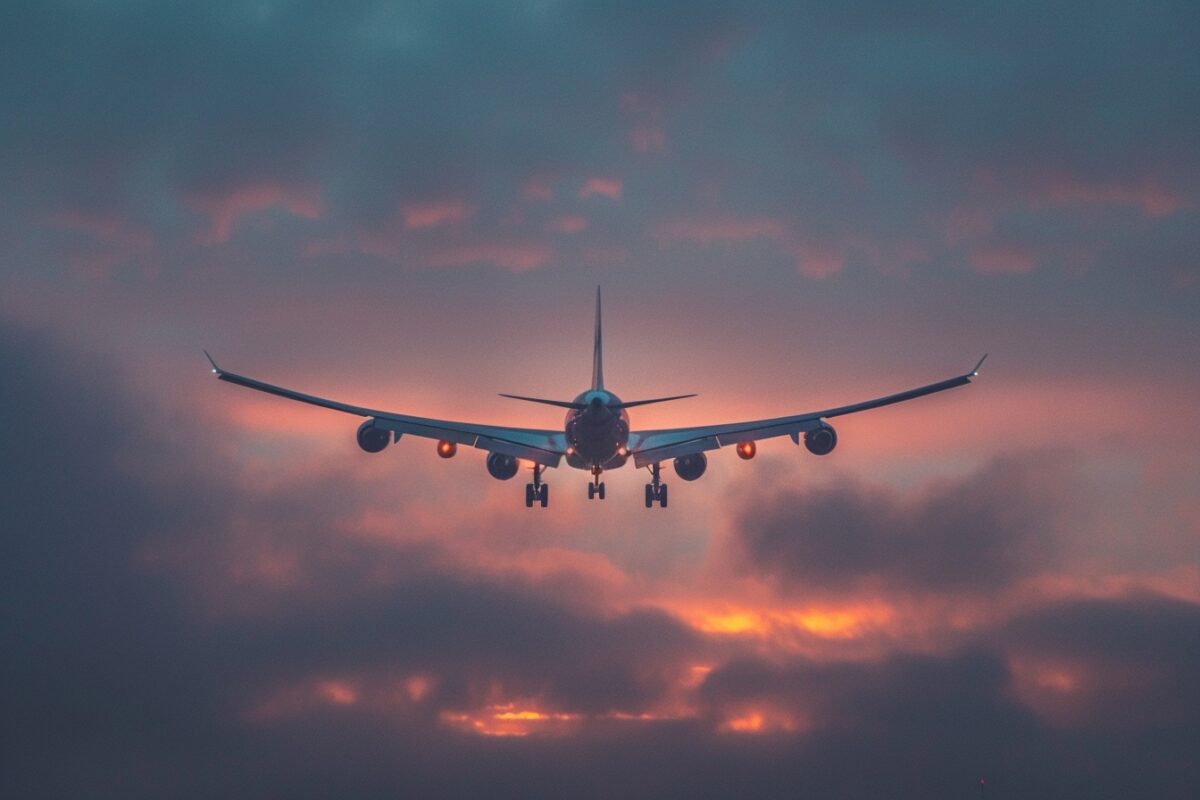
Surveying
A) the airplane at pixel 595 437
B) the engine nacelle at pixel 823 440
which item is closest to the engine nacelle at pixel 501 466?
the airplane at pixel 595 437

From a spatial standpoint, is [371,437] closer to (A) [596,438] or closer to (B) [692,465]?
(A) [596,438]

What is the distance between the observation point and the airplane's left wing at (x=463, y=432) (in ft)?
289

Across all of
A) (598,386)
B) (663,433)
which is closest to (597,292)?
(598,386)

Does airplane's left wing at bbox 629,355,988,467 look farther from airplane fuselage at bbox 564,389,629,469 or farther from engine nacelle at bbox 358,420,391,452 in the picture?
engine nacelle at bbox 358,420,391,452

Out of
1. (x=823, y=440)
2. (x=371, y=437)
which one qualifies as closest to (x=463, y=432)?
(x=371, y=437)

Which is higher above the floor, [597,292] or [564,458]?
[597,292]

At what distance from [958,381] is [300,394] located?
39.3 meters

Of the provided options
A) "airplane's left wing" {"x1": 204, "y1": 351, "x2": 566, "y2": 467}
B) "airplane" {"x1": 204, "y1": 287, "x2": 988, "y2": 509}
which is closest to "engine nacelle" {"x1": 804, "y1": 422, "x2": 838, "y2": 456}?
"airplane" {"x1": 204, "y1": 287, "x2": 988, "y2": 509}

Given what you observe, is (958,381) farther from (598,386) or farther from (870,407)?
(598,386)

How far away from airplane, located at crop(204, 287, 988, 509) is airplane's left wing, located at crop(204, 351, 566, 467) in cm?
6

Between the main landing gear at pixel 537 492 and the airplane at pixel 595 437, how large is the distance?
0.07 meters

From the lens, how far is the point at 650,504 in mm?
99688

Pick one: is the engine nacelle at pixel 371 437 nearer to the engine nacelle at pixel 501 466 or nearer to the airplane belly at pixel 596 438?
the engine nacelle at pixel 501 466

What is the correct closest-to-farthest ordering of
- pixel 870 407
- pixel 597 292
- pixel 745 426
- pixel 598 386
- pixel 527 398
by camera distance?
1. pixel 527 398
2. pixel 870 407
3. pixel 745 426
4. pixel 598 386
5. pixel 597 292
